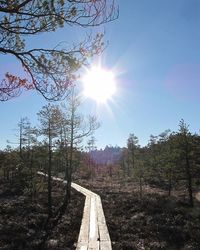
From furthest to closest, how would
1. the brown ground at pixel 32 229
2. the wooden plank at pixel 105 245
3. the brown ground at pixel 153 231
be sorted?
1. the brown ground at pixel 153 231
2. the brown ground at pixel 32 229
3. the wooden plank at pixel 105 245

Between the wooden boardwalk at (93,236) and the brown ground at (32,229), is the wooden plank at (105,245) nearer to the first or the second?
the wooden boardwalk at (93,236)

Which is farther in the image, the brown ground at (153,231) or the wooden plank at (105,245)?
the brown ground at (153,231)

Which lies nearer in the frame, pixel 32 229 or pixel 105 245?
pixel 105 245

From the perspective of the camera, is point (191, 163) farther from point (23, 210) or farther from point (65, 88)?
point (65, 88)

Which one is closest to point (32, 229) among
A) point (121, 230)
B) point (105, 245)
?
point (121, 230)

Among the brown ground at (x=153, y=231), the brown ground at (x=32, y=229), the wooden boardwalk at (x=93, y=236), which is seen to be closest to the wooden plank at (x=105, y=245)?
the wooden boardwalk at (x=93, y=236)

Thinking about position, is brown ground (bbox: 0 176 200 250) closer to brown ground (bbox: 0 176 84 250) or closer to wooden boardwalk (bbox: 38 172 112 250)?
brown ground (bbox: 0 176 84 250)

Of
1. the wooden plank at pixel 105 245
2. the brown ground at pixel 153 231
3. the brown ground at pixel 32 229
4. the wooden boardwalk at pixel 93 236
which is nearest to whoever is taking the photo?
the wooden plank at pixel 105 245

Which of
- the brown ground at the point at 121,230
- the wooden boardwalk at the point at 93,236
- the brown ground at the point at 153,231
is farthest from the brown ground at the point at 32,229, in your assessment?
the brown ground at the point at 153,231

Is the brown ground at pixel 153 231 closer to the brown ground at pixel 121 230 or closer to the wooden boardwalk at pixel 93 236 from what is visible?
the brown ground at pixel 121 230

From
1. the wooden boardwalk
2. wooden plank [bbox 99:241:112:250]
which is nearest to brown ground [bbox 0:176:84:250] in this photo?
the wooden boardwalk

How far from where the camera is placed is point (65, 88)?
8.08 metres

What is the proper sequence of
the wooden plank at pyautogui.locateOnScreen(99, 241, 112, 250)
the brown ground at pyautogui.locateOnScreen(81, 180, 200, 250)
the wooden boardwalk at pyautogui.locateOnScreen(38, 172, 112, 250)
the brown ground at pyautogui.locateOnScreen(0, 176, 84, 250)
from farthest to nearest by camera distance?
the brown ground at pyautogui.locateOnScreen(81, 180, 200, 250) < the brown ground at pyautogui.locateOnScreen(0, 176, 84, 250) < the wooden boardwalk at pyautogui.locateOnScreen(38, 172, 112, 250) < the wooden plank at pyautogui.locateOnScreen(99, 241, 112, 250)

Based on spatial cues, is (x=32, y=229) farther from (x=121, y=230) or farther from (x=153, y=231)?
(x=153, y=231)
